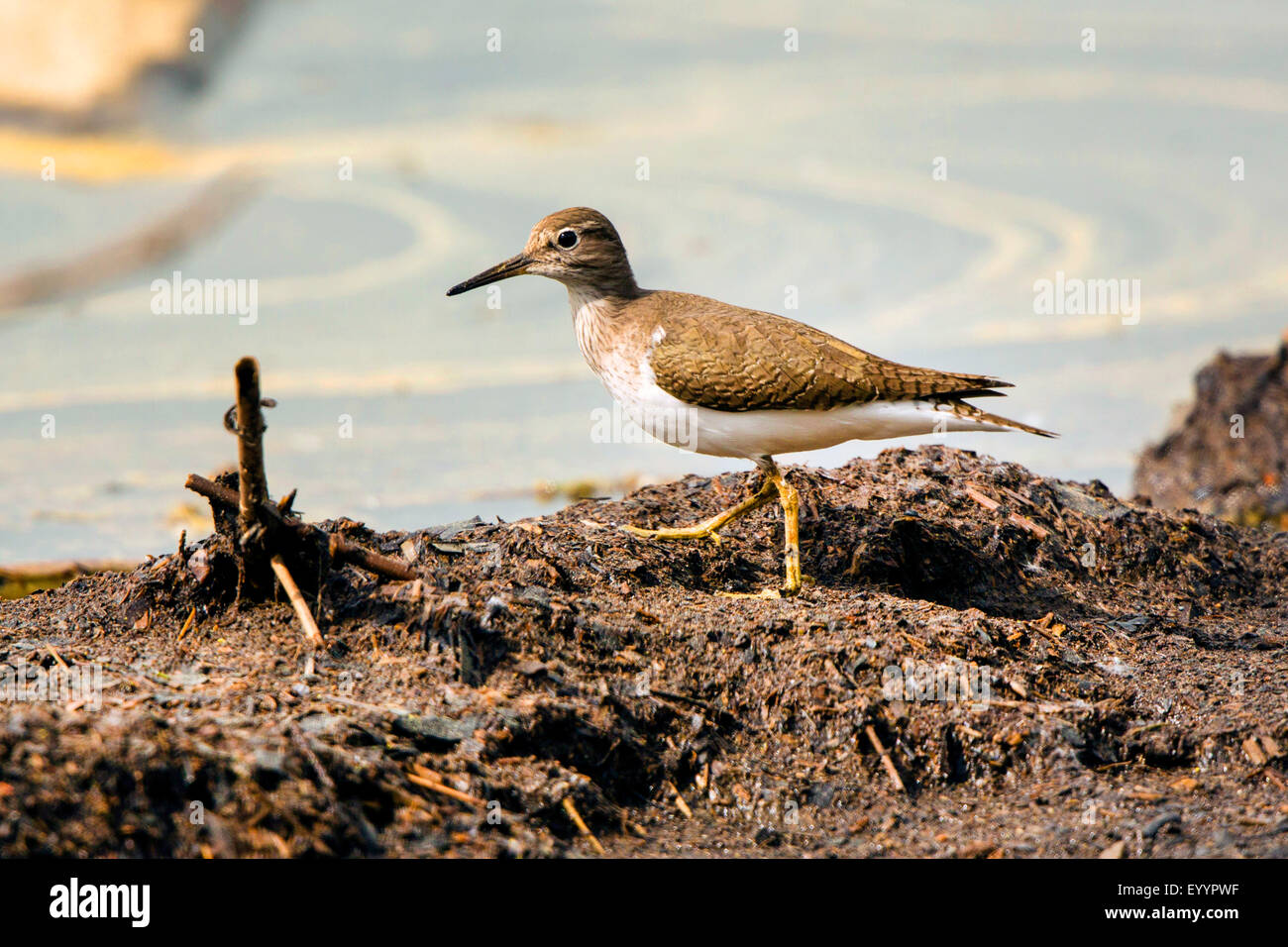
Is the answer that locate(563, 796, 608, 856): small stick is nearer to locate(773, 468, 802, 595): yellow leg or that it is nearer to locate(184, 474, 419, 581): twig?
locate(184, 474, 419, 581): twig

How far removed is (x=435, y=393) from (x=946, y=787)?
26.3 ft

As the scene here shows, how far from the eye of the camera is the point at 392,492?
32.8 feet

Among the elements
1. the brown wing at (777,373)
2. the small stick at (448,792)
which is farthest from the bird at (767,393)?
the small stick at (448,792)

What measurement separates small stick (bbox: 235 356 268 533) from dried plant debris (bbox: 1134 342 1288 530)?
259 inches

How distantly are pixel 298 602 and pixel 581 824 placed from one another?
4.74ft

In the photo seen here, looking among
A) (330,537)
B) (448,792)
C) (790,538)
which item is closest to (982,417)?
(790,538)

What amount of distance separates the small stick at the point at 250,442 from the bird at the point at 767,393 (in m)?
2.01

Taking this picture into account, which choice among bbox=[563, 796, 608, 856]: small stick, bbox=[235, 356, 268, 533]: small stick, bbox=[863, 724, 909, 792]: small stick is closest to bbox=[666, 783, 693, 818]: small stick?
bbox=[563, 796, 608, 856]: small stick

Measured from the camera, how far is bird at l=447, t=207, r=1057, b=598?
660cm

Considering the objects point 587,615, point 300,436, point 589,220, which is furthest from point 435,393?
point 587,615

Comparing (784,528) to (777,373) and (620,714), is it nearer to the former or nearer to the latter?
(777,373)

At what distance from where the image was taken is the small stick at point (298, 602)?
4977 millimetres

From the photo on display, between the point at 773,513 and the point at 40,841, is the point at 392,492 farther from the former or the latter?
the point at 40,841

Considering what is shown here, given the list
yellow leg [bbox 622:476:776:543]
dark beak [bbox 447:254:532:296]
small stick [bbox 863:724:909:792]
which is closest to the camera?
small stick [bbox 863:724:909:792]
